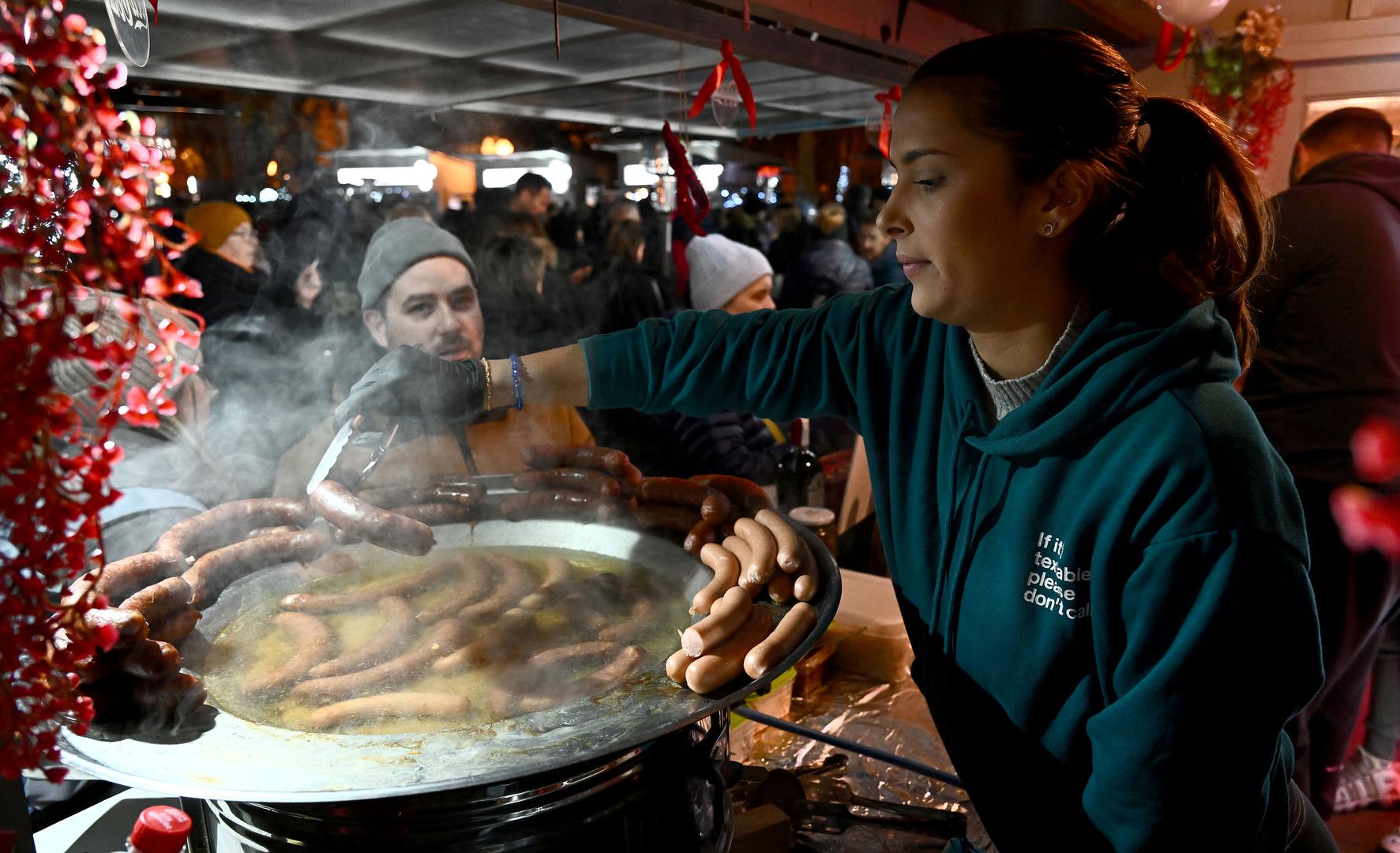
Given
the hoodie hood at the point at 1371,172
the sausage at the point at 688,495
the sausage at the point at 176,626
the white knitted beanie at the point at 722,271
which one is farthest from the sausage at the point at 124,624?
the hoodie hood at the point at 1371,172

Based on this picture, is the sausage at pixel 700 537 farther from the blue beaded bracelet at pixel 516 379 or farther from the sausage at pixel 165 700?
the sausage at pixel 165 700

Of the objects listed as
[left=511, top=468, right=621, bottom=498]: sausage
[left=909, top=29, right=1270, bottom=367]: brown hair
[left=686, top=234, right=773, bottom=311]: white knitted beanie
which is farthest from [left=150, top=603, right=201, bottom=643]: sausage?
[left=686, top=234, right=773, bottom=311]: white knitted beanie

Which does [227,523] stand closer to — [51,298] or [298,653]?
[298,653]

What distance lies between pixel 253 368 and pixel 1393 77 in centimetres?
769

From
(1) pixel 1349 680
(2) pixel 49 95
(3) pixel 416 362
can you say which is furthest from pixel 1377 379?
(2) pixel 49 95

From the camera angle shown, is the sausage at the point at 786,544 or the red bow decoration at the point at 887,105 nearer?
the sausage at the point at 786,544

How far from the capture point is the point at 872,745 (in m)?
2.63

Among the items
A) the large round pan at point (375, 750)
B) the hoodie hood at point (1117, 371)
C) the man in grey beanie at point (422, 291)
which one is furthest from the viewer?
the man in grey beanie at point (422, 291)

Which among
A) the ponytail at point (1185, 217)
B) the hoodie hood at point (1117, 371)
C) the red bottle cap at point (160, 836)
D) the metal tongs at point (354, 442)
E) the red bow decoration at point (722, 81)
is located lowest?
the red bottle cap at point (160, 836)

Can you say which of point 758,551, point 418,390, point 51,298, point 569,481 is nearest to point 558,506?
point 569,481

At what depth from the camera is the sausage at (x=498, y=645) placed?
1722 millimetres

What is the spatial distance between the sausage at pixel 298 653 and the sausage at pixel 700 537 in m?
0.82

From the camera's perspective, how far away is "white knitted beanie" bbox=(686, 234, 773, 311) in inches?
182

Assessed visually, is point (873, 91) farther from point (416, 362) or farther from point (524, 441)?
point (416, 362)
